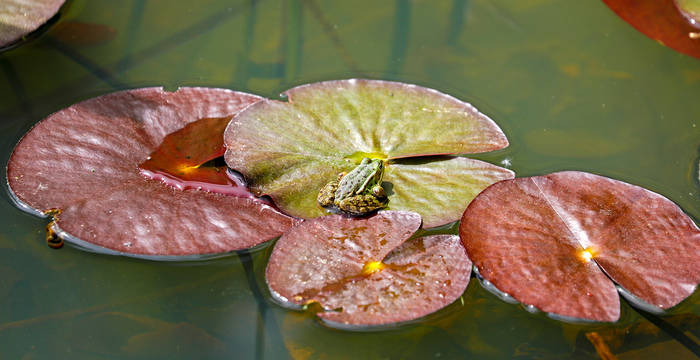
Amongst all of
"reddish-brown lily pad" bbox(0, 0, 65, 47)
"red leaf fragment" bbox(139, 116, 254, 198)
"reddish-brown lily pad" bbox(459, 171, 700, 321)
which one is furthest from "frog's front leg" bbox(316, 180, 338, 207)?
"reddish-brown lily pad" bbox(0, 0, 65, 47)

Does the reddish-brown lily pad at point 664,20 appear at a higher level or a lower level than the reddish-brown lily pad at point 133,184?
higher

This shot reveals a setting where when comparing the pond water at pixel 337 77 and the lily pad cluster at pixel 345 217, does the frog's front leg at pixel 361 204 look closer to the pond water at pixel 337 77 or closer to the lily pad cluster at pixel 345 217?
the lily pad cluster at pixel 345 217

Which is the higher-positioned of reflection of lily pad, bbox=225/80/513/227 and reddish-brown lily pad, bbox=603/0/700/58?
reddish-brown lily pad, bbox=603/0/700/58

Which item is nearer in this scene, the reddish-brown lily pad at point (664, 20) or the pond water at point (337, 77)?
the pond water at point (337, 77)

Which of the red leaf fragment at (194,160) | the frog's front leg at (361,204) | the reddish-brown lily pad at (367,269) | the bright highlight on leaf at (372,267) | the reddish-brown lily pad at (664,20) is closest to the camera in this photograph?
the reddish-brown lily pad at (367,269)

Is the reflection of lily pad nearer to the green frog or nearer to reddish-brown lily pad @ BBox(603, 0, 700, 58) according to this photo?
the green frog

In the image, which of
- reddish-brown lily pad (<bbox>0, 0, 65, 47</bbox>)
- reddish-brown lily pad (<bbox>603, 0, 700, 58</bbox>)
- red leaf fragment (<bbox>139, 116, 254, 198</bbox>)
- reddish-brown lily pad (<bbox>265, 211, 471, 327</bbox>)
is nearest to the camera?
reddish-brown lily pad (<bbox>265, 211, 471, 327</bbox>)

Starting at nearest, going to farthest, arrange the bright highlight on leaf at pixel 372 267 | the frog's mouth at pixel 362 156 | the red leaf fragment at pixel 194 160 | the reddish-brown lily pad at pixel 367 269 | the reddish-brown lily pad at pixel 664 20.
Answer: the reddish-brown lily pad at pixel 367 269 < the bright highlight on leaf at pixel 372 267 < the red leaf fragment at pixel 194 160 < the frog's mouth at pixel 362 156 < the reddish-brown lily pad at pixel 664 20

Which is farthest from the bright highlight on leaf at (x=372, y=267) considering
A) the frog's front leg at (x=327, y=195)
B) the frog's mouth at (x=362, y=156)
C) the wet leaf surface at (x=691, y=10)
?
the wet leaf surface at (x=691, y=10)
